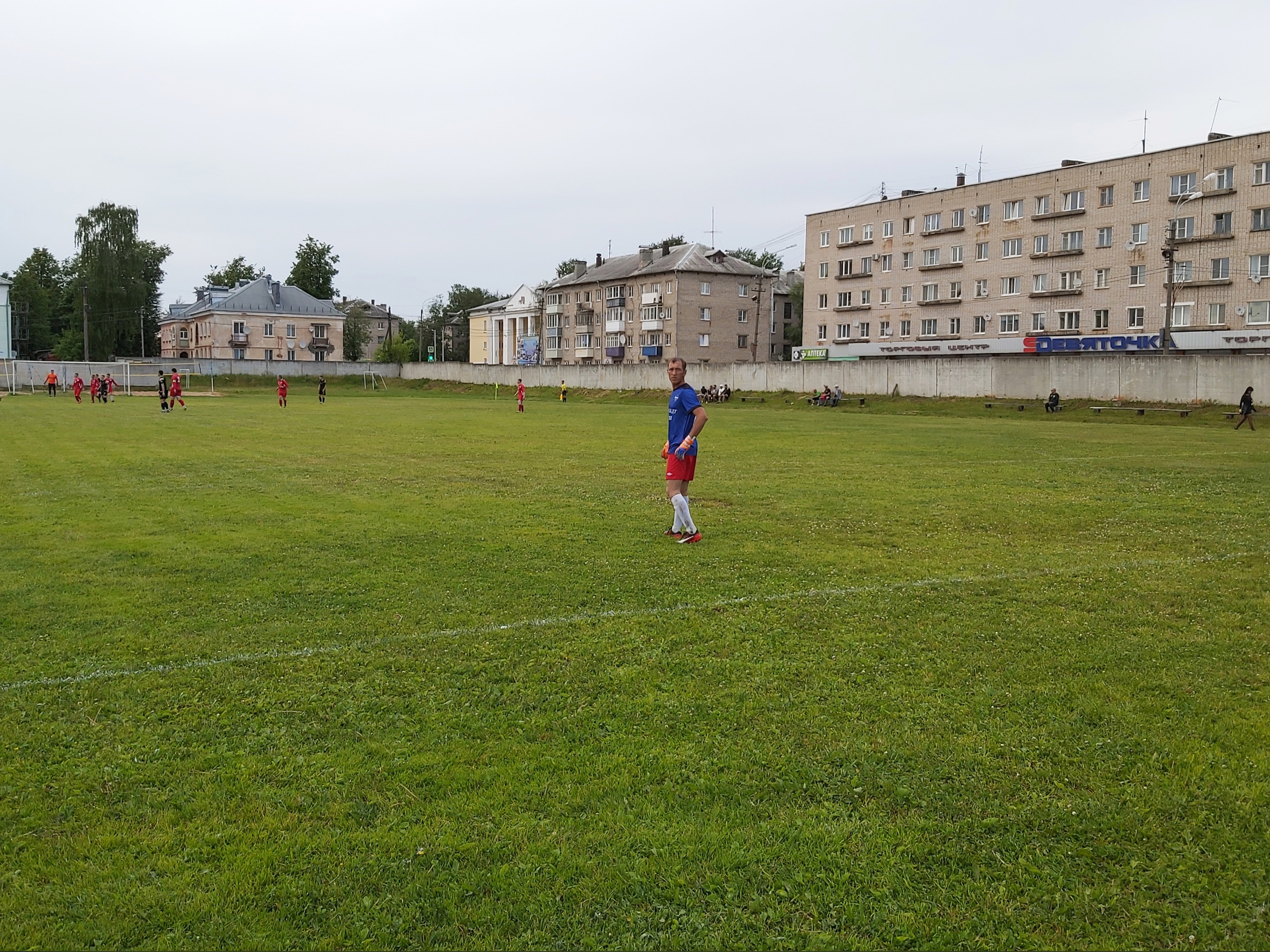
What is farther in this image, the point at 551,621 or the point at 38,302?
the point at 38,302

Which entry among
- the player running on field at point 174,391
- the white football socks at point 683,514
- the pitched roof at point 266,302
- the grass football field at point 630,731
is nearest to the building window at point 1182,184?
the grass football field at point 630,731

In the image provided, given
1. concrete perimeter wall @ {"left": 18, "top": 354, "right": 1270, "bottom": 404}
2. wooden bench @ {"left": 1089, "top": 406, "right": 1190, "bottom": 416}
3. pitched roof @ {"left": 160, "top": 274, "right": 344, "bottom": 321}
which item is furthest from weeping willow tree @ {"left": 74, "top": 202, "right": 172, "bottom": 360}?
wooden bench @ {"left": 1089, "top": 406, "right": 1190, "bottom": 416}

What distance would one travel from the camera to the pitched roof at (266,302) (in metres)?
117

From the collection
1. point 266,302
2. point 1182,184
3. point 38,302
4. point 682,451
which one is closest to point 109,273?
point 266,302

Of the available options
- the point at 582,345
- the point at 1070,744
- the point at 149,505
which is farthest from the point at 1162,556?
the point at 582,345

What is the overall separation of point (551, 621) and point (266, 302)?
119650 mm

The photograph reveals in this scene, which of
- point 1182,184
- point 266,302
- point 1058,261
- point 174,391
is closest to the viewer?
point 174,391

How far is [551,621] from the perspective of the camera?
8.53 metres

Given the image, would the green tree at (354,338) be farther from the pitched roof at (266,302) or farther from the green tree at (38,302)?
Answer: the green tree at (38,302)

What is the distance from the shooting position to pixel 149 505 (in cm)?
1509

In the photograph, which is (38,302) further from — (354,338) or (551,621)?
(551,621)

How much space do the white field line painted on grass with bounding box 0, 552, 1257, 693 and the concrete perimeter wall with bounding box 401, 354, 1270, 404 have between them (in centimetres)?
3931

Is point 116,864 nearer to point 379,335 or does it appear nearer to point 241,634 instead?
point 241,634

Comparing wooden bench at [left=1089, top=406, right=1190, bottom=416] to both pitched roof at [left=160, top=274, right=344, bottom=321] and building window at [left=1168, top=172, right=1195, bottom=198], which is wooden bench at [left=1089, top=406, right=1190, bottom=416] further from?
pitched roof at [left=160, top=274, right=344, bottom=321]
